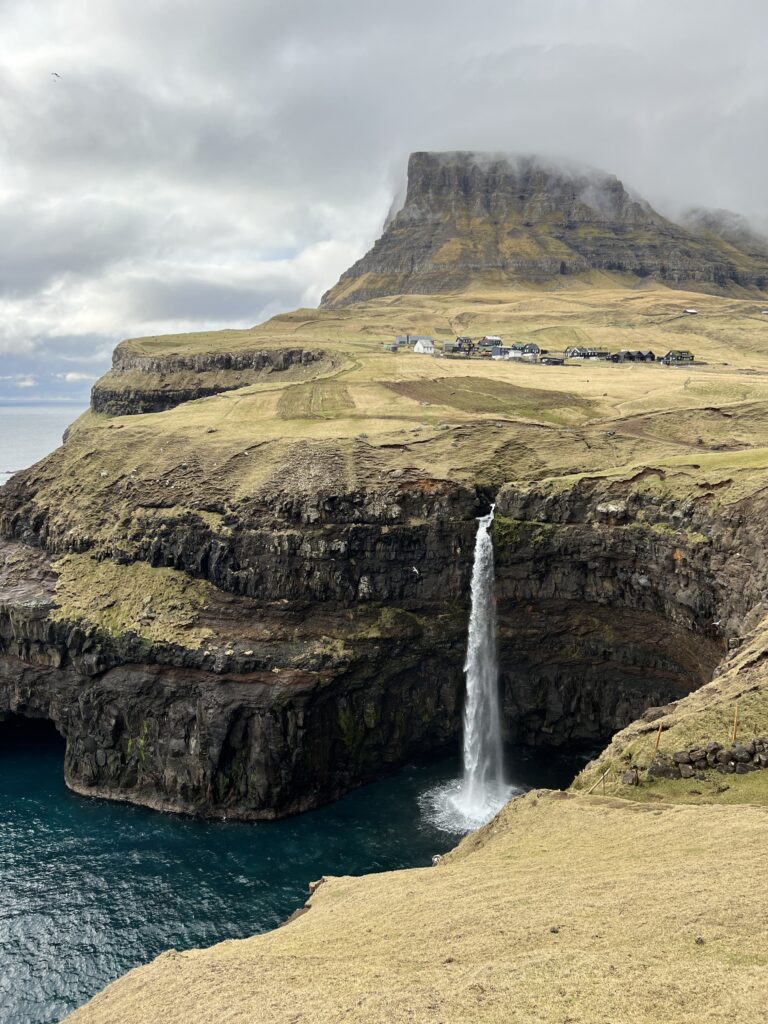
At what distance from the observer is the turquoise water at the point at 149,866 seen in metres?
46.9

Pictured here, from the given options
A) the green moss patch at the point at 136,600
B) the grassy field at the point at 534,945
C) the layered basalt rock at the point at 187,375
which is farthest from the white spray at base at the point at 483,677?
the layered basalt rock at the point at 187,375

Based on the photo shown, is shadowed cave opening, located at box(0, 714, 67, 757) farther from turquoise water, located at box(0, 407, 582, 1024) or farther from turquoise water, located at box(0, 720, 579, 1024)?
turquoise water, located at box(0, 720, 579, 1024)

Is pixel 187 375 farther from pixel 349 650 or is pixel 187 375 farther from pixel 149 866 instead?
pixel 149 866

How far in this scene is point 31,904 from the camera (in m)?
52.0

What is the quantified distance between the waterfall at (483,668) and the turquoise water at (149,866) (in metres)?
2.97

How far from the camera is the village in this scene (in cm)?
14138

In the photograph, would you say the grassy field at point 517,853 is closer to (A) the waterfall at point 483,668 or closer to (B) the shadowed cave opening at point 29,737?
(A) the waterfall at point 483,668

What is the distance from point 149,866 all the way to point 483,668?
108 ft

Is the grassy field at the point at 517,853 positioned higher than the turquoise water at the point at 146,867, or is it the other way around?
the grassy field at the point at 517,853

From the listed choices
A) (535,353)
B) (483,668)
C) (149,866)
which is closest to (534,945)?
(149,866)

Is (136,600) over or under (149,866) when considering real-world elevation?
over

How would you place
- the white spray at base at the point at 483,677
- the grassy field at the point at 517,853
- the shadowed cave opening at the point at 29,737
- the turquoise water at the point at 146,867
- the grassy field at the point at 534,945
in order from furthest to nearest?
the shadowed cave opening at the point at 29,737
the white spray at base at the point at 483,677
the turquoise water at the point at 146,867
the grassy field at the point at 517,853
the grassy field at the point at 534,945

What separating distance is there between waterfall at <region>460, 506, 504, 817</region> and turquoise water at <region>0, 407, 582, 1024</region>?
297 centimetres

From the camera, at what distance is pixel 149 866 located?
56.2 meters
